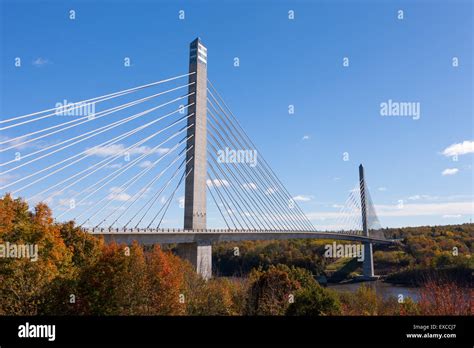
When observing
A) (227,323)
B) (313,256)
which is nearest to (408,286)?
(313,256)

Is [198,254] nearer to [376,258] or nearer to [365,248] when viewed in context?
[365,248]

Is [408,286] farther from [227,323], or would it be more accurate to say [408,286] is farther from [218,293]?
[227,323]

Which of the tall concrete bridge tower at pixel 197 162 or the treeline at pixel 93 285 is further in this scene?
the tall concrete bridge tower at pixel 197 162

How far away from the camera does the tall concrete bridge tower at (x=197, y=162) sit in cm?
3647

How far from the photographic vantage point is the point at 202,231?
37562 mm

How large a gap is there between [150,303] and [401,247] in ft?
265

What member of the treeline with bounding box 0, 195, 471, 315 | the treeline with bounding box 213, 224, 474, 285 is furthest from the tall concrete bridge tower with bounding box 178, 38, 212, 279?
the treeline with bounding box 213, 224, 474, 285

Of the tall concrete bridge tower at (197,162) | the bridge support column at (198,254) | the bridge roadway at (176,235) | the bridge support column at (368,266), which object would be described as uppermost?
the tall concrete bridge tower at (197,162)

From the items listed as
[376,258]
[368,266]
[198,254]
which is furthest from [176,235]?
[376,258]

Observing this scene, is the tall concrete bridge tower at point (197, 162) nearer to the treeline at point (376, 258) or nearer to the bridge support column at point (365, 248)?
the treeline at point (376, 258)

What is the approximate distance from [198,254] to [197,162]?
8.19m

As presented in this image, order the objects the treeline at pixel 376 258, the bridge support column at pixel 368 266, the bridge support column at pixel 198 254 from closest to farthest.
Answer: the bridge support column at pixel 198 254 → the treeline at pixel 376 258 → the bridge support column at pixel 368 266

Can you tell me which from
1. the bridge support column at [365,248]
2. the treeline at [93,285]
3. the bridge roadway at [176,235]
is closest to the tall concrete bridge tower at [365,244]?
the bridge support column at [365,248]

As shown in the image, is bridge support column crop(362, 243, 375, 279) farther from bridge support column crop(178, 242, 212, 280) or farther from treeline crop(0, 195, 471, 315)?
treeline crop(0, 195, 471, 315)
